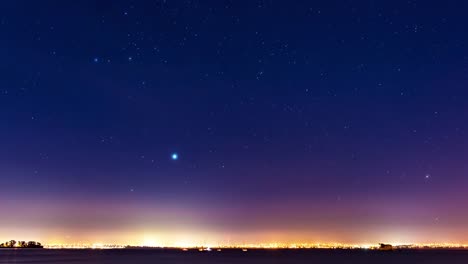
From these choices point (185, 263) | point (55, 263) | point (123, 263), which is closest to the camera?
point (123, 263)

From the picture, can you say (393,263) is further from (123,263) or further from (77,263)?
(77,263)

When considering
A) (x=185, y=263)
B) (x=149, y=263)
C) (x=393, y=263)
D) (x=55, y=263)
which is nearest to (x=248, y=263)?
(x=185, y=263)

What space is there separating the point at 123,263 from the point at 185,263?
52.6 feet

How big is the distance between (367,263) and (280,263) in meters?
23.7

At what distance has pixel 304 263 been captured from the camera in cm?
13000

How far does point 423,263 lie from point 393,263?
1003cm

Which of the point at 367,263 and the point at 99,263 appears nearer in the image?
the point at 99,263

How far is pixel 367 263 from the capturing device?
447 ft

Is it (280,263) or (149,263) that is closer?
(149,263)

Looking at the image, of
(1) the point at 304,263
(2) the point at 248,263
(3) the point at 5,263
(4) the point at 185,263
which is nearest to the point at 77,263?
(3) the point at 5,263

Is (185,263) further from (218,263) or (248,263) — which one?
(248,263)

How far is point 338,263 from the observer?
441ft

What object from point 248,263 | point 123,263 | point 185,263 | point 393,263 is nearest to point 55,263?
point 123,263

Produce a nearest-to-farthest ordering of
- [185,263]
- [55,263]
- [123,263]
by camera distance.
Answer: [123,263]
[185,263]
[55,263]
